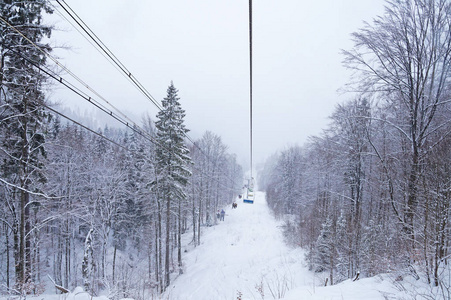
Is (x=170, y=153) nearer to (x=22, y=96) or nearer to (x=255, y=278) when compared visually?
(x=22, y=96)

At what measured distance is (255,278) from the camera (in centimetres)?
1317

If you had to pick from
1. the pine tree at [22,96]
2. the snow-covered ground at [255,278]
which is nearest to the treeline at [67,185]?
the pine tree at [22,96]

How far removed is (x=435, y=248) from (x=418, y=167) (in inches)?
98.8

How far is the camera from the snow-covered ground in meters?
5.19

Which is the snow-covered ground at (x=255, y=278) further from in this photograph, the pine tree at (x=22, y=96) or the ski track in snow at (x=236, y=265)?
the pine tree at (x=22, y=96)

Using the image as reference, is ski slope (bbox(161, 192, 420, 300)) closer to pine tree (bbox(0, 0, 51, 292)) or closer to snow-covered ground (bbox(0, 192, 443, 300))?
snow-covered ground (bbox(0, 192, 443, 300))

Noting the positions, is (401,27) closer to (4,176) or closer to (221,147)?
(4,176)

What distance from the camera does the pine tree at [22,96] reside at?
709cm

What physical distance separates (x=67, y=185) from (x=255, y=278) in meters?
16.2

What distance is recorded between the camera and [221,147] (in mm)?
32656

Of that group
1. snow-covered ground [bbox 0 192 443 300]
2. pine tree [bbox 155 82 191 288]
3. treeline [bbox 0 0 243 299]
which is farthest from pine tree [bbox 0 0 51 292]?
pine tree [bbox 155 82 191 288]

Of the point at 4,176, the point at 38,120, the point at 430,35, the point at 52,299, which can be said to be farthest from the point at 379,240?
the point at 4,176

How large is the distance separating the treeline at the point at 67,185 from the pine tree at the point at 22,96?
0.12ft

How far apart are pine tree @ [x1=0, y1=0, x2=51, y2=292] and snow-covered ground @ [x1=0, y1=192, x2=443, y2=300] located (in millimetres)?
4674
